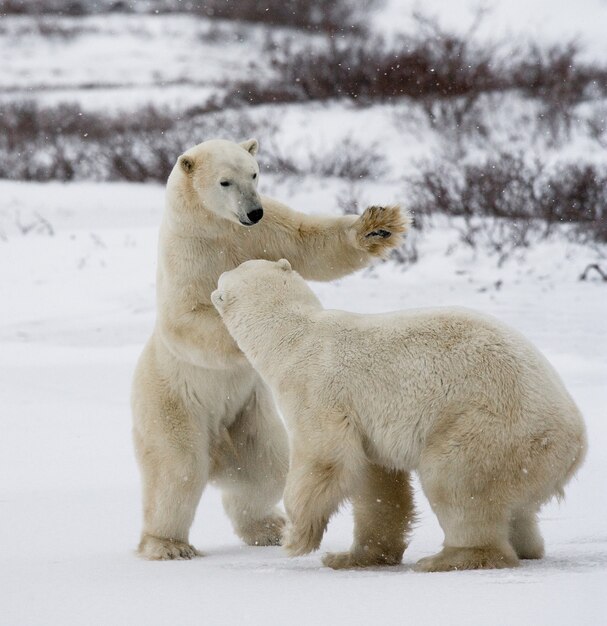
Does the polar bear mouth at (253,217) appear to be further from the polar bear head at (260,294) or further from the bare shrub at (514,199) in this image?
the bare shrub at (514,199)

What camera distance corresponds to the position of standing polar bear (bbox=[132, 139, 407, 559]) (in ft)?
9.82

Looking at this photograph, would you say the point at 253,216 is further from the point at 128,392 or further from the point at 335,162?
the point at 335,162

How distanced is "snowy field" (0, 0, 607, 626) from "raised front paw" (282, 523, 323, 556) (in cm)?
5

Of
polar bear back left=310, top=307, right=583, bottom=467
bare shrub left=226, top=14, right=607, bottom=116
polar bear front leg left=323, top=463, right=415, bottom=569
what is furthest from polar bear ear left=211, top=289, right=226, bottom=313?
bare shrub left=226, top=14, right=607, bottom=116

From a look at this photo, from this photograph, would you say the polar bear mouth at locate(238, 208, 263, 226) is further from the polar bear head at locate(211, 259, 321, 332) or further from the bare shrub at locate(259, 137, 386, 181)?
the bare shrub at locate(259, 137, 386, 181)

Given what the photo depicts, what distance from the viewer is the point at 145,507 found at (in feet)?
10.2

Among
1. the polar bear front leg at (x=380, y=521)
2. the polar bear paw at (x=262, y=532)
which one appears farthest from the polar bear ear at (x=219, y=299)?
the polar bear paw at (x=262, y=532)

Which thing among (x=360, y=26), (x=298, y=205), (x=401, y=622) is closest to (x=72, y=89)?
A: (x=360, y=26)

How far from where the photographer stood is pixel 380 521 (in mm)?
2648

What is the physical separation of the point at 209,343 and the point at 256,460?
1.54 feet

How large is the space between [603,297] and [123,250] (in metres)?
4.32

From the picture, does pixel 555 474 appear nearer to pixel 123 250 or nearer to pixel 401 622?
pixel 401 622

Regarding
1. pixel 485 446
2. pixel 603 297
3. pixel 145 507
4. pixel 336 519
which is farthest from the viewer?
pixel 603 297

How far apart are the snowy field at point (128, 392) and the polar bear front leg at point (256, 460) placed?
0.16 meters
